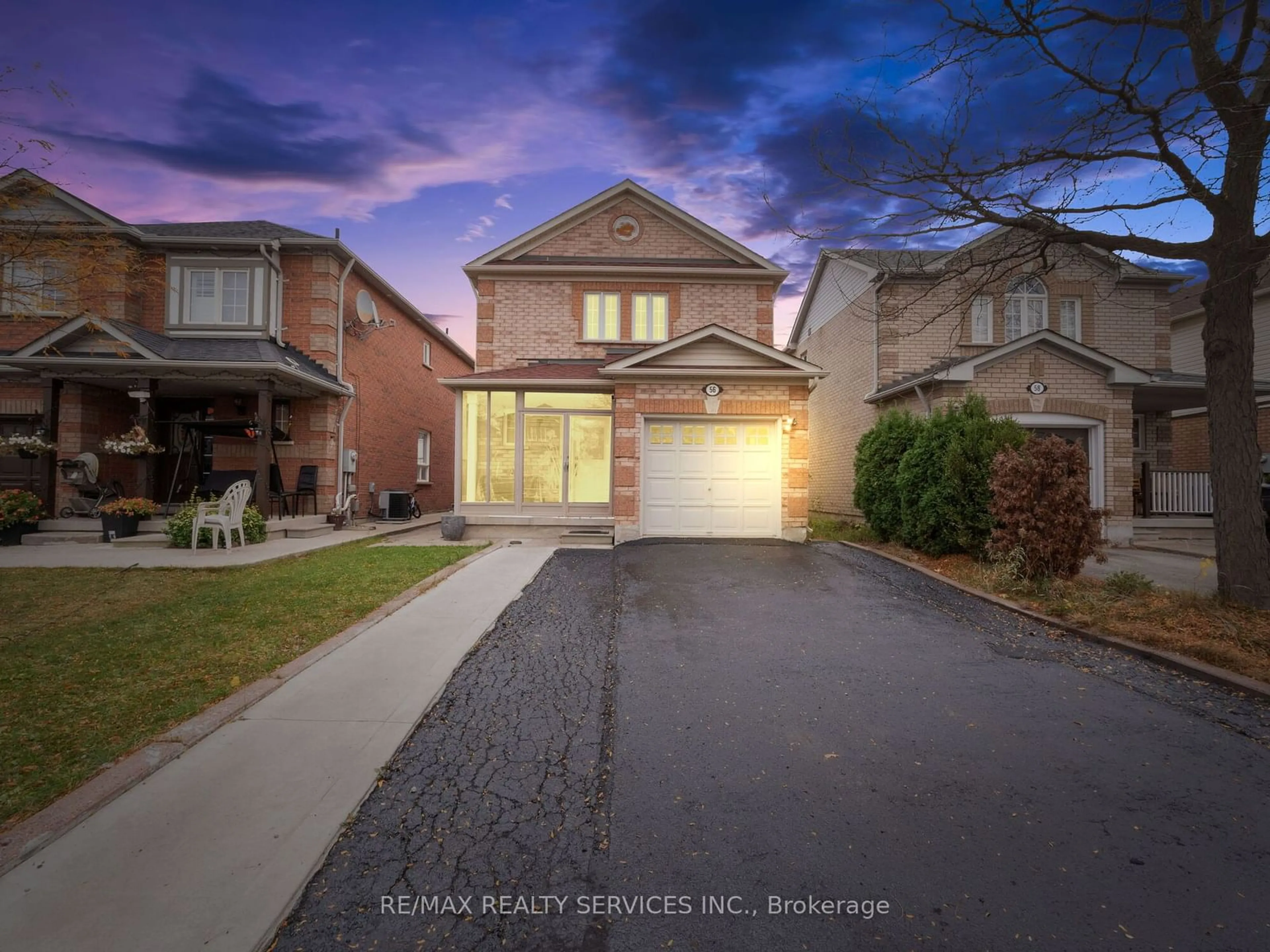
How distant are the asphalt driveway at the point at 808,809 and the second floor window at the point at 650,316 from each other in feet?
36.1

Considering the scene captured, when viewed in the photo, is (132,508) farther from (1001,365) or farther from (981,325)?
(981,325)

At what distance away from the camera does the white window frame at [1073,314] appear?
15477 millimetres

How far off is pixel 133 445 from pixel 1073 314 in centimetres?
2221

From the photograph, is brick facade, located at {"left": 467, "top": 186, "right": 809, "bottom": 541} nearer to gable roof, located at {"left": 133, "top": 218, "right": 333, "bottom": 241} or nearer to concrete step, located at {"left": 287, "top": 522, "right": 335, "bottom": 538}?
gable roof, located at {"left": 133, "top": 218, "right": 333, "bottom": 241}

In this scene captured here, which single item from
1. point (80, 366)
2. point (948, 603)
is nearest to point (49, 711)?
point (948, 603)

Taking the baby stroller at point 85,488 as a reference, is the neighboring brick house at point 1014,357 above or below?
above

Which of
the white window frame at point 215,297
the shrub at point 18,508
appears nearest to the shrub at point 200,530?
the shrub at point 18,508

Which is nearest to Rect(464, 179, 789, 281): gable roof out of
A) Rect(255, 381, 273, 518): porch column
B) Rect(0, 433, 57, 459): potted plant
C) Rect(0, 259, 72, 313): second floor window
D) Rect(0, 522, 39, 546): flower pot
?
Rect(255, 381, 273, 518): porch column

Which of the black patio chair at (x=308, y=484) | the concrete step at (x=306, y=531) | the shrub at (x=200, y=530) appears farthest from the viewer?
the black patio chair at (x=308, y=484)

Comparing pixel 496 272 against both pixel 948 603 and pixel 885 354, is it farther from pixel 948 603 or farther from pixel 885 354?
pixel 948 603

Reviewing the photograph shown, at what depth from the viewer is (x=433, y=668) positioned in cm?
461

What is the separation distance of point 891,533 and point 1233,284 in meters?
5.97

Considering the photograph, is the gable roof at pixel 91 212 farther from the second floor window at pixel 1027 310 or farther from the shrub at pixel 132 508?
the second floor window at pixel 1027 310

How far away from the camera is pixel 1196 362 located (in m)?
19.6
